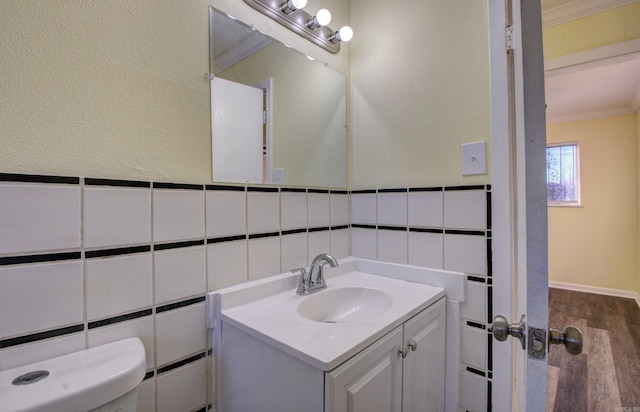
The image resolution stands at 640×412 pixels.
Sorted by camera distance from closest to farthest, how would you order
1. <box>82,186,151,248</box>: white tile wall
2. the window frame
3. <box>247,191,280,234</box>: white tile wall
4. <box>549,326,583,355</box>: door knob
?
1. <box>549,326,583,355</box>: door knob
2. <box>82,186,151,248</box>: white tile wall
3. <box>247,191,280,234</box>: white tile wall
4. the window frame

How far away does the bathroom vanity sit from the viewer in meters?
0.64

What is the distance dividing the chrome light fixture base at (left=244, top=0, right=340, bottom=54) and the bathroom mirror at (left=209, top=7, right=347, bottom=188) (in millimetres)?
87

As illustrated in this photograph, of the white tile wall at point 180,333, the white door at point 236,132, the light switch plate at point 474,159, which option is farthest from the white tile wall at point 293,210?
the light switch plate at point 474,159

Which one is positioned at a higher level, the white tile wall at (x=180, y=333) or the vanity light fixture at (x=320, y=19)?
the vanity light fixture at (x=320, y=19)

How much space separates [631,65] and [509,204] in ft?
4.44

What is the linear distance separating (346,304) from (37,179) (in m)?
1.02

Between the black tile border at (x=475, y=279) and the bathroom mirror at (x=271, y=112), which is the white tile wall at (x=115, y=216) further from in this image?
the black tile border at (x=475, y=279)

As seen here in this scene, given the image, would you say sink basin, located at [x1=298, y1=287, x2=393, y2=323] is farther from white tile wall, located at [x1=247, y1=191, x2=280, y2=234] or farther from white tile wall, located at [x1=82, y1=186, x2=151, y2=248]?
white tile wall, located at [x1=82, y1=186, x2=151, y2=248]

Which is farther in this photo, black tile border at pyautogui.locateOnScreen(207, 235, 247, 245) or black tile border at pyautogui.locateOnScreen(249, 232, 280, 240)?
black tile border at pyautogui.locateOnScreen(249, 232, 280, 240)

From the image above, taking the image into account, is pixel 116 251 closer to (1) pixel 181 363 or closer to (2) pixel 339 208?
(1) pixel 181 363

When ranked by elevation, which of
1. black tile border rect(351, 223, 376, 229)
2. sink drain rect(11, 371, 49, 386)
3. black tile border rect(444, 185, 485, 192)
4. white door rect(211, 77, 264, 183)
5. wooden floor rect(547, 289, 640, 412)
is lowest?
wooden floor rect(547, 289, 640, 412)

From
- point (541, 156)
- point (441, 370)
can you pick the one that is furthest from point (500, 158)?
point (441, 370)

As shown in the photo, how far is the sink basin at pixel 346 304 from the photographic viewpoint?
103 cm

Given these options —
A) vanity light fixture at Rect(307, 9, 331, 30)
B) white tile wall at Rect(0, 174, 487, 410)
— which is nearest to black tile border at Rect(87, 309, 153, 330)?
white tile wall at Rect(0, 174, 487, 410)
